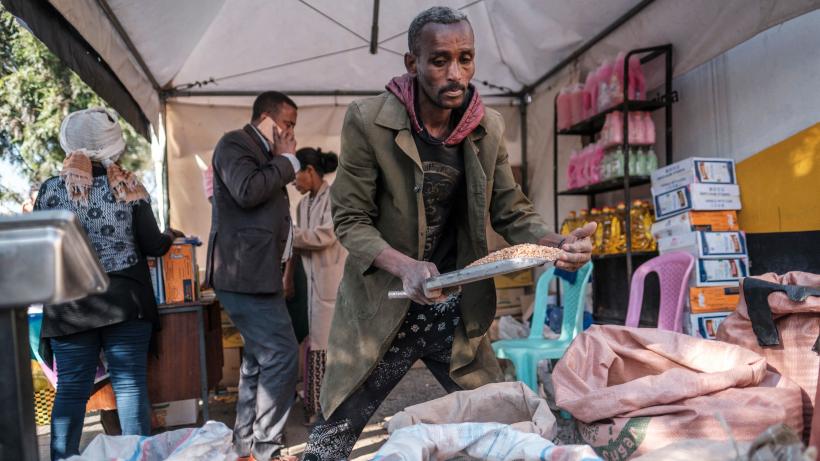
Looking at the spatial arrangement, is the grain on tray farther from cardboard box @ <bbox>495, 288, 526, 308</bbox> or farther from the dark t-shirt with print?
cardboard box @ <bbox>495, 288, 526, 308</bbox>

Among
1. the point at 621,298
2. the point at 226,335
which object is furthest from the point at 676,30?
the point at 226,335

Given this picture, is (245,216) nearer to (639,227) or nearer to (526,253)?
(526,253)

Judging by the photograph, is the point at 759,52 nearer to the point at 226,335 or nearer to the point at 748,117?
the point at 748,117

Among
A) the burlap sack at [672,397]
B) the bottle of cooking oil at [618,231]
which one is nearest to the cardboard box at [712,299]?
the bottle of cooking oil at [618,231]

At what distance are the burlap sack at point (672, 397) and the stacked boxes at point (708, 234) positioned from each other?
2587mm

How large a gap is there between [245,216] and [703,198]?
9.85 ft

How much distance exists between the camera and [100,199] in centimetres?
279

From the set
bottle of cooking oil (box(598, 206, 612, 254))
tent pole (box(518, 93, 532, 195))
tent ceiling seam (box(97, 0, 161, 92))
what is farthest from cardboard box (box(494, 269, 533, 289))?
tent ceiling seam (box(97, 0, 161, 92))

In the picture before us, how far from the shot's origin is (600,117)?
16.2ft

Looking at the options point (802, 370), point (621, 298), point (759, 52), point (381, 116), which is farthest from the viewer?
point (621, 298)

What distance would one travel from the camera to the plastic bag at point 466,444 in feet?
3.06

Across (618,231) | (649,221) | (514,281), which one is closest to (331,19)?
(618,231)

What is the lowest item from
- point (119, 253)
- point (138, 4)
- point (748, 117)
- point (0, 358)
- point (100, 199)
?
point (0, 358)

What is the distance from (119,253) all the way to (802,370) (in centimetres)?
284
